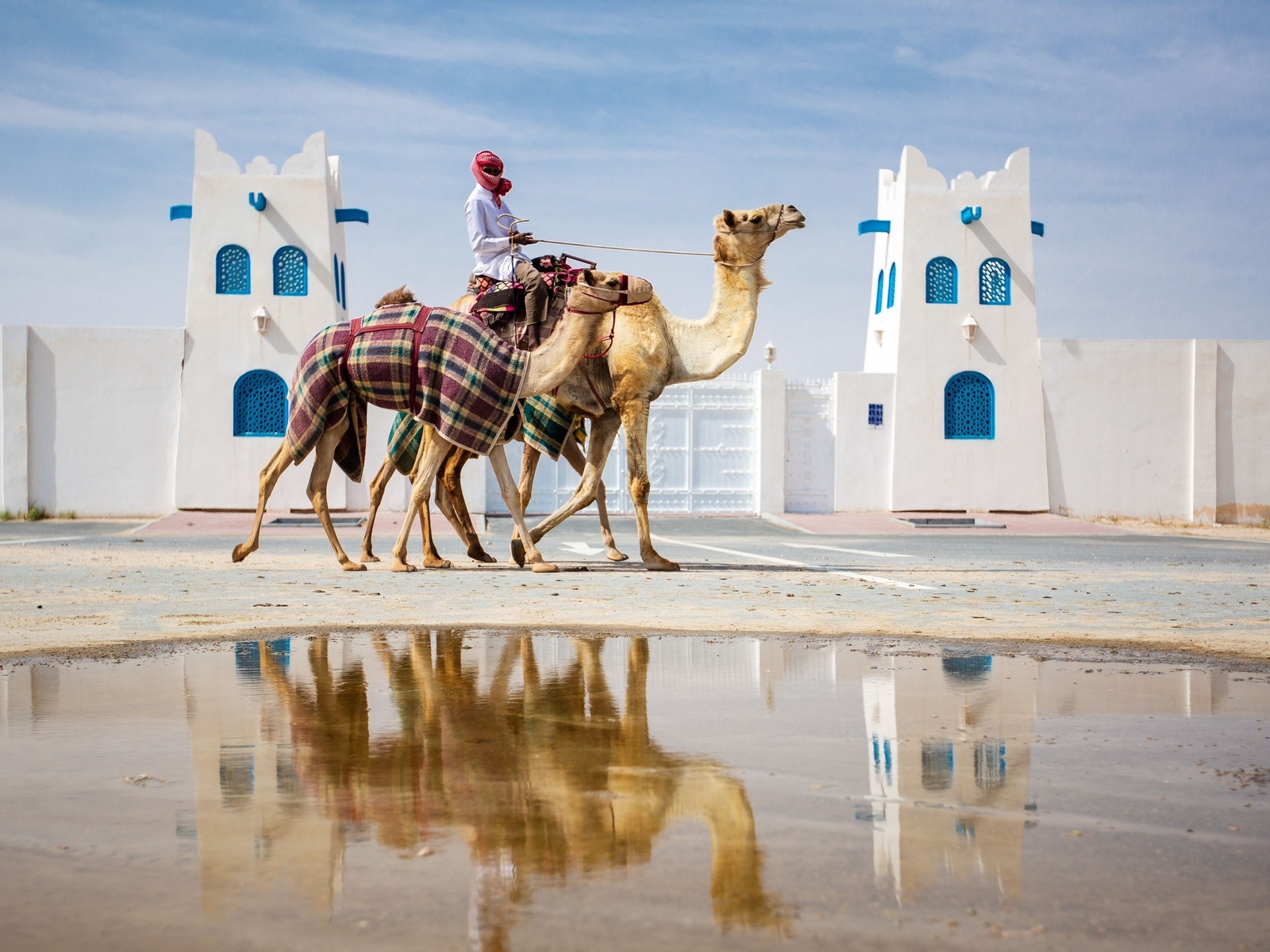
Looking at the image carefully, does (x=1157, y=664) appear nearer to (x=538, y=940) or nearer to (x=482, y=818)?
(x=482, y=818)

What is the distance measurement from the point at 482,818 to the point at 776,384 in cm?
2011

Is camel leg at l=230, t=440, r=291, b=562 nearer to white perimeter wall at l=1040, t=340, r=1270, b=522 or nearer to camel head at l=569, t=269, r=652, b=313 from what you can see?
camel head at l=569, t=269, r=652, b=313

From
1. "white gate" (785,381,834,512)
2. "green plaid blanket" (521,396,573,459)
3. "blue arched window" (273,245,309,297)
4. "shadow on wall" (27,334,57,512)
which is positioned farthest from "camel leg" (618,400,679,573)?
"shadow on wall" (27,334,57,512)

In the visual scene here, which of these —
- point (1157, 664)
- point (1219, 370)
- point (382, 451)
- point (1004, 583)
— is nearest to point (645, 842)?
point (1157, 664)

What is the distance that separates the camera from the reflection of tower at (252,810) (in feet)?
9.05

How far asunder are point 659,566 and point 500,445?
171 centimetres

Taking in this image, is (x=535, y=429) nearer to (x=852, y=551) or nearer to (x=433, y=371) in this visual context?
(x=433, y=371)

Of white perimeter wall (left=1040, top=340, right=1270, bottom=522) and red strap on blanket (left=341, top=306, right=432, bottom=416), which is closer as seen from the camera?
red strap on blanket (left=341, top=306, right=432, bottom=416)

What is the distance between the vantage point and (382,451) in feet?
73.0

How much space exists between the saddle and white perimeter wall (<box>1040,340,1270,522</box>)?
14.7 meters

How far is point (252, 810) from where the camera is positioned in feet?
10.8

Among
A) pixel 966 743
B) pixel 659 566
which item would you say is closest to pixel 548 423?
pixel 659 566

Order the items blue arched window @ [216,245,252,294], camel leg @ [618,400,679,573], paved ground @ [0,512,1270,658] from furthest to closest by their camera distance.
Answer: blue arched window @ [216,245,252,294] → camel leg @ [618,400,679,573] → paved ground @ [0,512,1270,658]

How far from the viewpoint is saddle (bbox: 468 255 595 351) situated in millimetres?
10758
